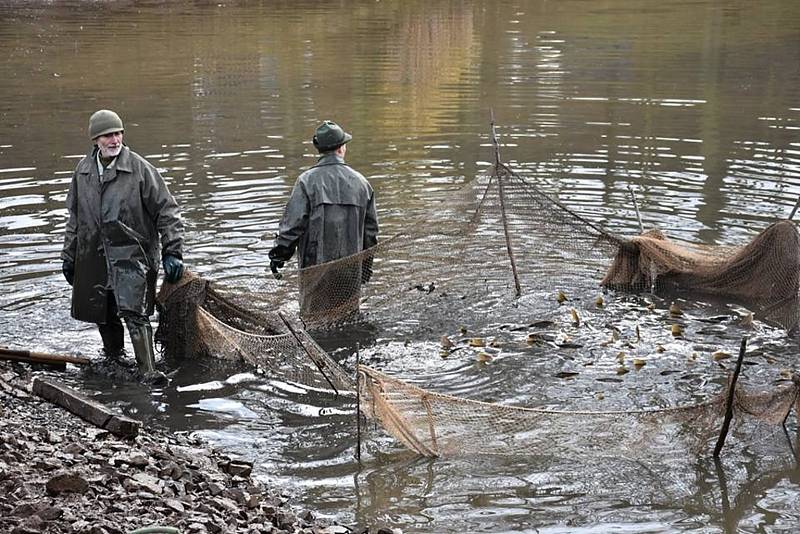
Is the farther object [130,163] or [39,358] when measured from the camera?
[39,358]

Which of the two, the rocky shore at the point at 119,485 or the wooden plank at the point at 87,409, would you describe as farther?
the wooden plank at the point at 87,409

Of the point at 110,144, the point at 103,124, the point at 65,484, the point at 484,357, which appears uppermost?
the point at 103,124

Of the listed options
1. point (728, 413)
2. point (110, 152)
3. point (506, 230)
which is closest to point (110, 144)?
point (110, 152)

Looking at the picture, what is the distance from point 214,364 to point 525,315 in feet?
8.42

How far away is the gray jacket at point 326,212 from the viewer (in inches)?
350

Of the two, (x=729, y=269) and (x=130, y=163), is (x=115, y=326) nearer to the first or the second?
(x=130, y=163)

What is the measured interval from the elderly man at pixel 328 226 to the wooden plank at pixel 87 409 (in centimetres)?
218

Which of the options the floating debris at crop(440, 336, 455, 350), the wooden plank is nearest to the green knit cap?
the wooden plank

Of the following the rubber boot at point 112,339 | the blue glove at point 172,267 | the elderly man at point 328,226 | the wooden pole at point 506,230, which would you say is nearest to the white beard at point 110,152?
the blue glove at point 172,267

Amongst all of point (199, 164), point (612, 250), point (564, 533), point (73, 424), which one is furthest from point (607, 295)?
point (199, 164)

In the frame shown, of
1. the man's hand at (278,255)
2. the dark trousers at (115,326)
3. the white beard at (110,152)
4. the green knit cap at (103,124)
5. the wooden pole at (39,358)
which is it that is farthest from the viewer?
the man's hand at (278,255)

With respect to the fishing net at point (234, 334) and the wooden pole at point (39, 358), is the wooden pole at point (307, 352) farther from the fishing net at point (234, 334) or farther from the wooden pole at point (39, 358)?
the wooden pole at point (39, 358)

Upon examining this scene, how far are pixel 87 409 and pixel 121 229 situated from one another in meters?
1.50

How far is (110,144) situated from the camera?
25.7 feet
